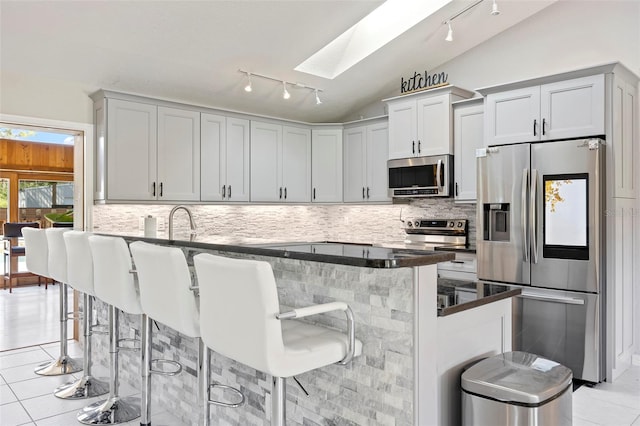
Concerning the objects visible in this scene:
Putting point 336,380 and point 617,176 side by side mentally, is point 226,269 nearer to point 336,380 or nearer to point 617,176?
point 336,380

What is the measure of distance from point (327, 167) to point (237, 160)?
123 centimetres

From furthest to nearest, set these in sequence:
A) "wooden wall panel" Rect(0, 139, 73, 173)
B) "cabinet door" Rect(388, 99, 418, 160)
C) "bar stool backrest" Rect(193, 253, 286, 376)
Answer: "wooden wall panel" Rect(0, 139, 73, 173) < "cabinet door" Rect(388, 99, 418, 160) < "bar stool backrest" Rect(193, 253, 286, 376)

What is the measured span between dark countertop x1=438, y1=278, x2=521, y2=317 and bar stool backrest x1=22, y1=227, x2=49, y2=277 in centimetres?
327

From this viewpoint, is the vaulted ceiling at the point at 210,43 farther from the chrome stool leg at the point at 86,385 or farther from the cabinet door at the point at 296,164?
the chrome stool leg at the point at 86,385

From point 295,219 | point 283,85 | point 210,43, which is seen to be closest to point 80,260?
point 210,43

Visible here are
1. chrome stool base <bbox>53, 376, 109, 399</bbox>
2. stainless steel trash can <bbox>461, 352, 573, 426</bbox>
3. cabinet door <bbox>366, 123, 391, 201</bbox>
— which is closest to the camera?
stainless steel trash can <bbox>461, 352, 573, 426</bbox>

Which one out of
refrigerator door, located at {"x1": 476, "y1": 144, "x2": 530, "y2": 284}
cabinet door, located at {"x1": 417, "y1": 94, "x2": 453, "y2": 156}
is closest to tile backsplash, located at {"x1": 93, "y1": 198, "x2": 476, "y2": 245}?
cabinet door, located at {"x1": 417, "y1": 94, "x2": 453, "y2": 156}

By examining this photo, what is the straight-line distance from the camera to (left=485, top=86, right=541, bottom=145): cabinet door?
3.88 metres

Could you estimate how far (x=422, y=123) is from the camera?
16.2ft

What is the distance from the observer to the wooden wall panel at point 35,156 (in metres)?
7.91

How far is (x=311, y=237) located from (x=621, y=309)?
3806 millimetres

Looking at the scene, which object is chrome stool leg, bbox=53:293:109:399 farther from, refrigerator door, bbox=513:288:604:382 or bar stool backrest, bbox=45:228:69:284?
refrigerator door, bbox=513:288:604:382

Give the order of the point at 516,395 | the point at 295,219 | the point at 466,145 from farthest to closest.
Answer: the point at 295,219, the point at 466,145, the point at 516,395

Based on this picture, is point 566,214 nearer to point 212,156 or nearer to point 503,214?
point 503,214
